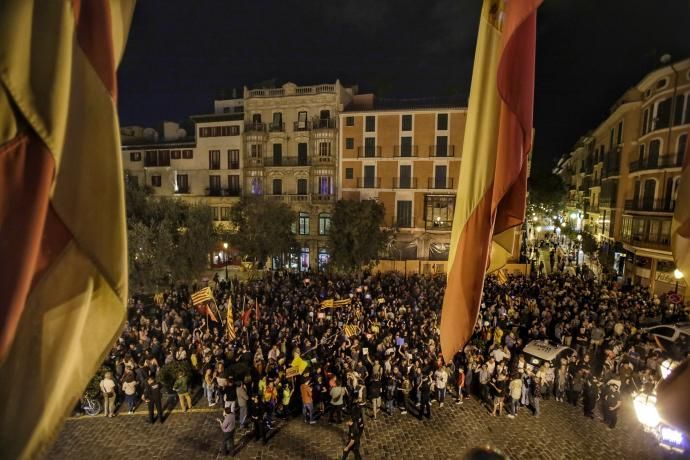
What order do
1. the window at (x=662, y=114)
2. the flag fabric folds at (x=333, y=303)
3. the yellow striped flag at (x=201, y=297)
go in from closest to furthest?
the yellow striped flag at (x=201, y=297)
the flag fabric folds at (x=333, y=303)
the window at (x=662, y=114)

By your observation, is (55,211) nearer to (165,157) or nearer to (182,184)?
(182,184)

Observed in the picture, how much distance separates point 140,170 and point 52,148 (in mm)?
38762

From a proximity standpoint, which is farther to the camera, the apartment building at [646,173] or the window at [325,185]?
the window at [325,185]

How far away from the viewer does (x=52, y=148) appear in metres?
2.32

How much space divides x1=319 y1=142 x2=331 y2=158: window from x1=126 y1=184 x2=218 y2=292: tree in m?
12.6

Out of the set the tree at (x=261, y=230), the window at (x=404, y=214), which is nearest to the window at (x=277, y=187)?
the tree at (x=261, y=230)

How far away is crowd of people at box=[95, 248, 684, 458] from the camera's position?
9.98 meters

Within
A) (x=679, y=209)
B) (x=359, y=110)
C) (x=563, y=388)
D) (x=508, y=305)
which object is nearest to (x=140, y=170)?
(x=359, y=110)

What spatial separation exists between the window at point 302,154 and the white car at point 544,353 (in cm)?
2449

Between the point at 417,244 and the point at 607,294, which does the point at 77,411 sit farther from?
the point at 417,244

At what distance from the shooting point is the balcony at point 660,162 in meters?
25.6

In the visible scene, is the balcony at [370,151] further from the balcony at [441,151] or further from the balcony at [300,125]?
the balcony at [300,125]

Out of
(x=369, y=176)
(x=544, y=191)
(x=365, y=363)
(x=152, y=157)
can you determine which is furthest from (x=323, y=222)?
(x=544, y=191)

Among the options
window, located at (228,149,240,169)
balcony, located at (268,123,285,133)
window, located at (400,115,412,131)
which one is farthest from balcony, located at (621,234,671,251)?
window, located at (228,149,240,169)
